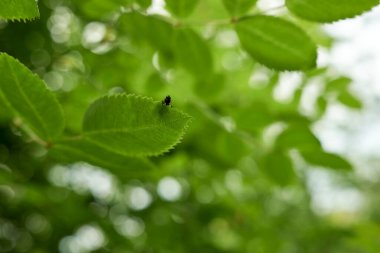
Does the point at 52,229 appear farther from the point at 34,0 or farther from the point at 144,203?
the point at 34,0

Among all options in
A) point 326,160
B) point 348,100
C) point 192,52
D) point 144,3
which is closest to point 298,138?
point 326,160

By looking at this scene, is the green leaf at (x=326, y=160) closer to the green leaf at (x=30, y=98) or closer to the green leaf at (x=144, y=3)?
the green leaf at (x=144, y=3)

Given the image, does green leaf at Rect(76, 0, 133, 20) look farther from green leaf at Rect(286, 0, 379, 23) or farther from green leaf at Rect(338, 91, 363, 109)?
green leaf at Rect(338, 91, 363, 109)

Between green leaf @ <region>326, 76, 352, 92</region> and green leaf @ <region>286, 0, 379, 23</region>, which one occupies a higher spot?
green leaf @ <region>326, 76, 352, 92</region>

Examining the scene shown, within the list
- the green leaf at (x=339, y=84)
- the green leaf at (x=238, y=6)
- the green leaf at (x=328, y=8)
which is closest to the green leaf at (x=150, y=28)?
the green leaf at (x=238, y=6)

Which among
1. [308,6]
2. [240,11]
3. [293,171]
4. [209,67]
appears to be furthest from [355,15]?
[293,171]

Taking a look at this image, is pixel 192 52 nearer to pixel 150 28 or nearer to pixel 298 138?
pixel 150 28

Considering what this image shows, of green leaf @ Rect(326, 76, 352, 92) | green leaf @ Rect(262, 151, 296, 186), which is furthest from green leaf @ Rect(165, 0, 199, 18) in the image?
green leaf @ Rect(326, 76, 352, 92)
